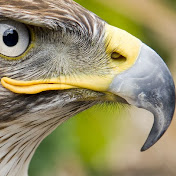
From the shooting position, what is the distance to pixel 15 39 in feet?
9.51

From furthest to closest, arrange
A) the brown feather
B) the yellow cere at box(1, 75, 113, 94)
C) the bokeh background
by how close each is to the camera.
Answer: the bokeh background, the yellow cere at box(1, 75, 113, 94), the brown feather

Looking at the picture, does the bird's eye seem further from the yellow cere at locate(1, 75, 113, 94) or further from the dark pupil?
the yellow cere at locate(1, 75, 113, 94)

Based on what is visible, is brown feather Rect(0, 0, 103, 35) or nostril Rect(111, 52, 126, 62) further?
nostril Rect(111, 52, 126, 62)

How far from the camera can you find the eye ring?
2879mm

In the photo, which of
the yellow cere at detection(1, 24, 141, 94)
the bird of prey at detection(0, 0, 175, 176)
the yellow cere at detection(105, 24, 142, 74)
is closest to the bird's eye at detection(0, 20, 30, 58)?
the bird of prey at detection(0, 0, 175, 176)

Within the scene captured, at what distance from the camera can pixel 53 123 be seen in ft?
10.5

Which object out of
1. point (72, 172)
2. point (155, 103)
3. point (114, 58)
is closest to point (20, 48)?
point (114, 58)

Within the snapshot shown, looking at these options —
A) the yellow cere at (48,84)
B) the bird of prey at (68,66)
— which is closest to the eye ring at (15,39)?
the bird of prey at (68,66)

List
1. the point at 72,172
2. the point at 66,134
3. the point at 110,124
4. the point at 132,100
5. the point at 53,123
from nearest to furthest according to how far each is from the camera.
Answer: the point at 132,100, the point at 53,123, the point at 66,134, the point at 110,124, the point at 72,172

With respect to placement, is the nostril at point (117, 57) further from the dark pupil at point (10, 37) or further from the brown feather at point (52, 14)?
the dark pupil at point (10, 37)

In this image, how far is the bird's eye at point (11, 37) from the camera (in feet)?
9.44

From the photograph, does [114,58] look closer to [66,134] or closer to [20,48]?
[20,48]

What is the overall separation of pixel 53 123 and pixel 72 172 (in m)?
3.74

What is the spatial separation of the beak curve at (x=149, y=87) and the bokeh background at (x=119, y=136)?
60.1 inches
